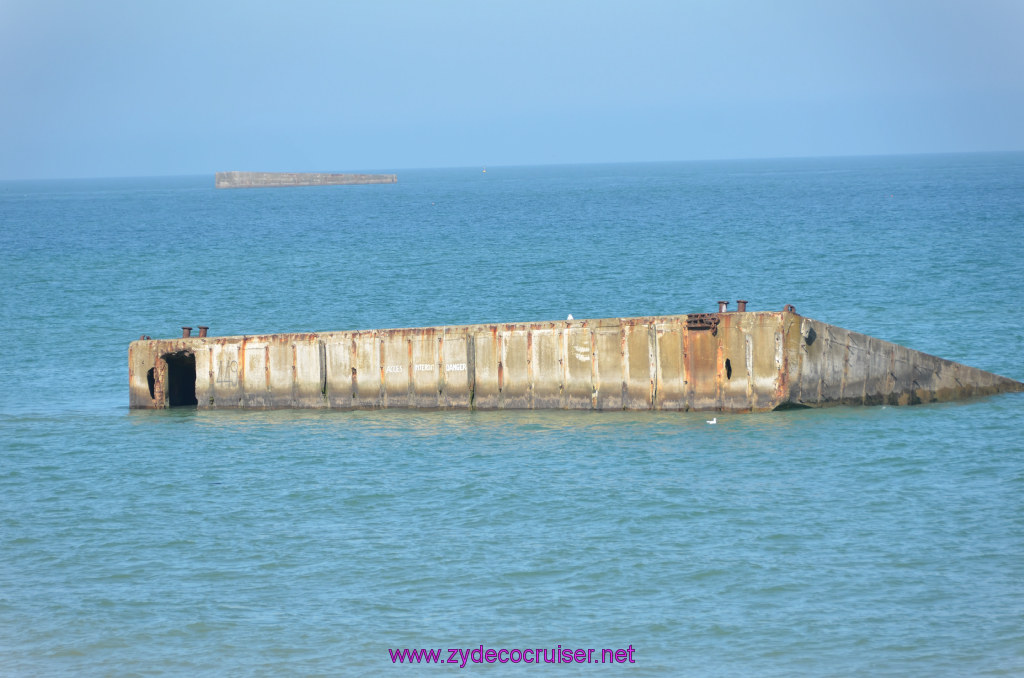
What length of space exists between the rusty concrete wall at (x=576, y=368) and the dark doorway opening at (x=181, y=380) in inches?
6.1

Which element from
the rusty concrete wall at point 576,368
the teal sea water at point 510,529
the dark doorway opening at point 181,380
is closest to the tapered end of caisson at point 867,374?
the rusty concrete wall at point 576,368

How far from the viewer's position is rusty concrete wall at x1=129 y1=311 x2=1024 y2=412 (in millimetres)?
25781

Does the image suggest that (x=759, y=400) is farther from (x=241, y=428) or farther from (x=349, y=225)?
(x=349, y=225)

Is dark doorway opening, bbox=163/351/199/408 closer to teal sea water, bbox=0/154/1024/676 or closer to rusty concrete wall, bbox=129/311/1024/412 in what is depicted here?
rusty concrete wall, bbox=129/311/1024/412

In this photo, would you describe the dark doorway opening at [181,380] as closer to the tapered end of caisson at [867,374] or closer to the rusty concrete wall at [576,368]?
the rusty concrete wall at [576,368]

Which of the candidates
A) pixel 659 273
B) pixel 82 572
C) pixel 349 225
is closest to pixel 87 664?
pixel 82 572

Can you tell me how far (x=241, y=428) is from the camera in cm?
2805

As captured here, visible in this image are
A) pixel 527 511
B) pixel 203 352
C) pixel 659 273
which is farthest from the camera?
pixel 659 273

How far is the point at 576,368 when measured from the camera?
27172mm

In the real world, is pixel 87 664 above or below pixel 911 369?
below

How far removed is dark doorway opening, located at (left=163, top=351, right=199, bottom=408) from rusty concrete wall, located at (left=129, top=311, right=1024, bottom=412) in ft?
0.51

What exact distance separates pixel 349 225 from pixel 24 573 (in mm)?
88314

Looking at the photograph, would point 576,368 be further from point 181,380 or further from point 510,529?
point 181,380

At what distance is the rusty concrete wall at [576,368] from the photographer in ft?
84.6
